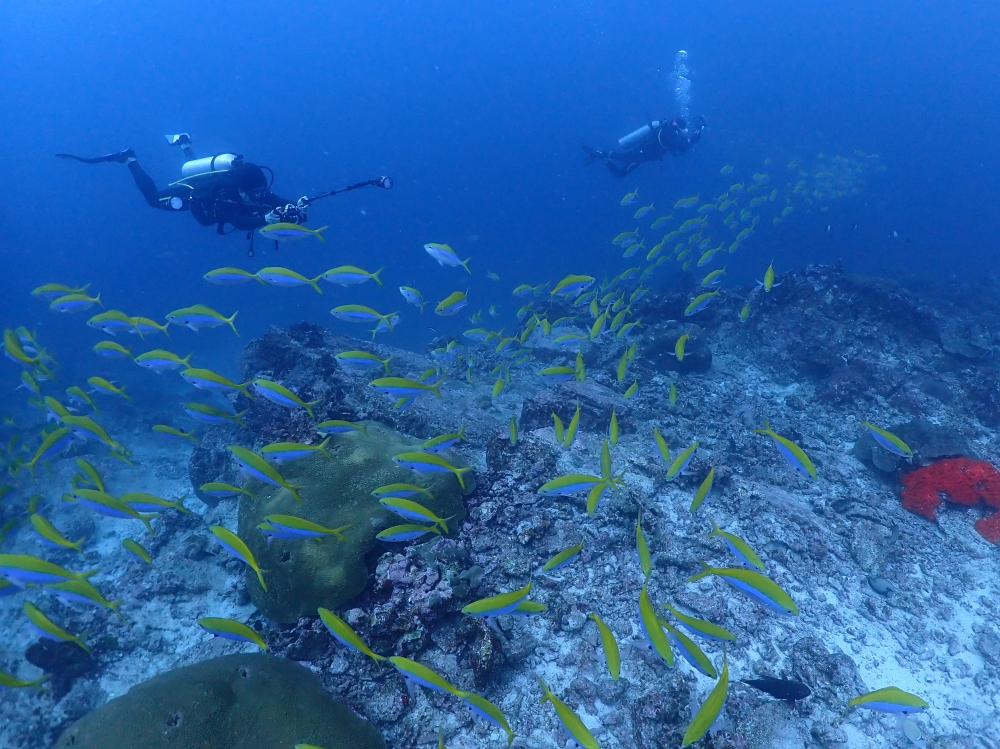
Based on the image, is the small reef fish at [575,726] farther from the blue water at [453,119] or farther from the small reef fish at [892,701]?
the blue water at [453,119]

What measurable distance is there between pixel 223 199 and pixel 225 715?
422 inches

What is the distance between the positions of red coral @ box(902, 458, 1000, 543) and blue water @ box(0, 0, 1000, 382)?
3880 cm

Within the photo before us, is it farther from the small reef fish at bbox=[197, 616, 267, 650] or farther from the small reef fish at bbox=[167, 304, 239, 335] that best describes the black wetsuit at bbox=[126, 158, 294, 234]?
the small reef fish at bbox=[197, 616, 267, 650]

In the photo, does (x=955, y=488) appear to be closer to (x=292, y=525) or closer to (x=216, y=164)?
(x=292, y=525)

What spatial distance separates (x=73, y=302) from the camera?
583 centimetres

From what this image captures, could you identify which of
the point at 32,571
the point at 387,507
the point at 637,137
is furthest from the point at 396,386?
the point at 637,137

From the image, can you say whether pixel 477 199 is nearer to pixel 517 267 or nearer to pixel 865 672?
pixel 517 267

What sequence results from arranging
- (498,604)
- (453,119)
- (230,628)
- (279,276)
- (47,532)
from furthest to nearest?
(453,119) < (279,276) < (47,532) < (230,628) < (498,604)

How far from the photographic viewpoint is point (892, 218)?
171 ft

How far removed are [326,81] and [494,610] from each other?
19558cm

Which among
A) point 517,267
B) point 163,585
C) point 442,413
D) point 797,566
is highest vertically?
point 797,566

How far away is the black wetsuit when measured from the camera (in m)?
10.3

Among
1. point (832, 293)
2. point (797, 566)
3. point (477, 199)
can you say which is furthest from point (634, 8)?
point (797, 566)

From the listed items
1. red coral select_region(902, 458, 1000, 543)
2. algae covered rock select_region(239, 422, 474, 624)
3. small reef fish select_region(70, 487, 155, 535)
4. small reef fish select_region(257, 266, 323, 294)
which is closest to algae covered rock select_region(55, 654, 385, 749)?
algae covered rock select_region(239, 422, 474, 624)
